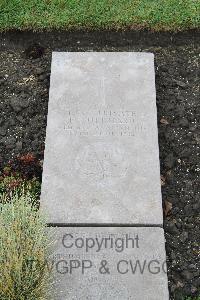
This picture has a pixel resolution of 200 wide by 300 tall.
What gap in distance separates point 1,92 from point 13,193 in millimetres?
1414

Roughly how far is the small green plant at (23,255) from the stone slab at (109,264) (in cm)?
18

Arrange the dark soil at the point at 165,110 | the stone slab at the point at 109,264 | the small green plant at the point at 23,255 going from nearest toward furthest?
1. the small green plant at the point at 23,255
2. the stone slab at the point at 109,264
3. the dark soil at the point at 165,110

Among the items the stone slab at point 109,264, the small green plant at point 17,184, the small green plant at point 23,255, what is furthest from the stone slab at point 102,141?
the small green plant at point 23,255

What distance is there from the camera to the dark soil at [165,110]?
5609 mm

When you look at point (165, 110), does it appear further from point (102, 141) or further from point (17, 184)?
point (17, 184)

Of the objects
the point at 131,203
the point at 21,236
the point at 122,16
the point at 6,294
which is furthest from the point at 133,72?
the point at 6,294

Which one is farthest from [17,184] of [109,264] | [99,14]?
[99,14]

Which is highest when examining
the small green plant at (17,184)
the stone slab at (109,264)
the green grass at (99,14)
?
the green grass at (99,14)

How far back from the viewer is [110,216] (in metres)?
5.39

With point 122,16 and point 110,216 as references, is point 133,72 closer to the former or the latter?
point 122,16

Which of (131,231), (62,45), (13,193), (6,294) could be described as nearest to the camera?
(6,294)

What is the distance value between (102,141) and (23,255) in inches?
59.9

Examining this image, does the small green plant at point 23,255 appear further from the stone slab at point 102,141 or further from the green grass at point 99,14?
the green grass at point 99,14

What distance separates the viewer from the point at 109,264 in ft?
16.7
